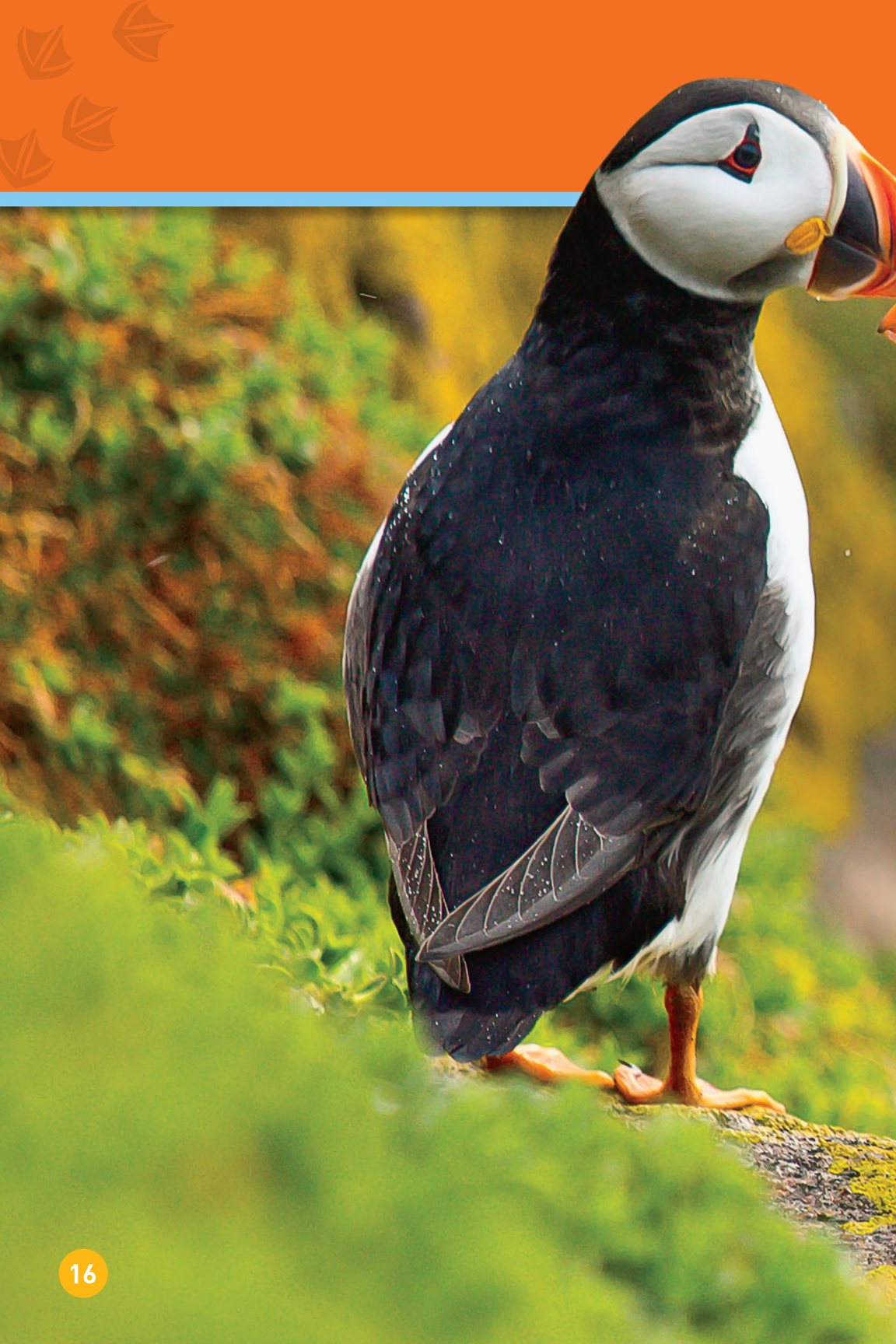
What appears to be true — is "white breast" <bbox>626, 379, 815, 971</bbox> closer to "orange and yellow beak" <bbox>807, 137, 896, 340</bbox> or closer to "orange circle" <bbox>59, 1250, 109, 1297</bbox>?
"orange and yellow beak" <bbox>807, 137, 896, 340</bbox>

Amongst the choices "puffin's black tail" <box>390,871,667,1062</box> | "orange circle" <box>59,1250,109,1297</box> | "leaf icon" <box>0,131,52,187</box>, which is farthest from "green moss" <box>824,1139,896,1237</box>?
"leaf icon" <box>0,131,52,187</box>

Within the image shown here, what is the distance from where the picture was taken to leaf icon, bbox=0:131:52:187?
11.8 ft

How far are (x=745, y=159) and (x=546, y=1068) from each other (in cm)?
168

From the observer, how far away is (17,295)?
3951 mm

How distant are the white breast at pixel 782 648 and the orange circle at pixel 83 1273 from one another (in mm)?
2077

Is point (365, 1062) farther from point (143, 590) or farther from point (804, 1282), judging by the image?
point (143, 590)

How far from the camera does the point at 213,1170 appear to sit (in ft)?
2.31

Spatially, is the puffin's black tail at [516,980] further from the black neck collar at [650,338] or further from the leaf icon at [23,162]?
the leaf icon at [23,162]

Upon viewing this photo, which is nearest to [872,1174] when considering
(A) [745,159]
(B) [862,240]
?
(B) [862,240]

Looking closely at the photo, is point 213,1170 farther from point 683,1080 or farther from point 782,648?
point 683,1080

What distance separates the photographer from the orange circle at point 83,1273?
2.18 ft

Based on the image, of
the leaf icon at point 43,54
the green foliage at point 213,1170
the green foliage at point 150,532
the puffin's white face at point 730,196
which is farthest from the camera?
the green foliage at point 150,532

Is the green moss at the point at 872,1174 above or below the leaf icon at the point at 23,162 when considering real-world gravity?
below

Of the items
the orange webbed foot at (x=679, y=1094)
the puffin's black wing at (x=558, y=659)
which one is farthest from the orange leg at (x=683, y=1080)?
the puffin's black wing at (x=558, y=659)
